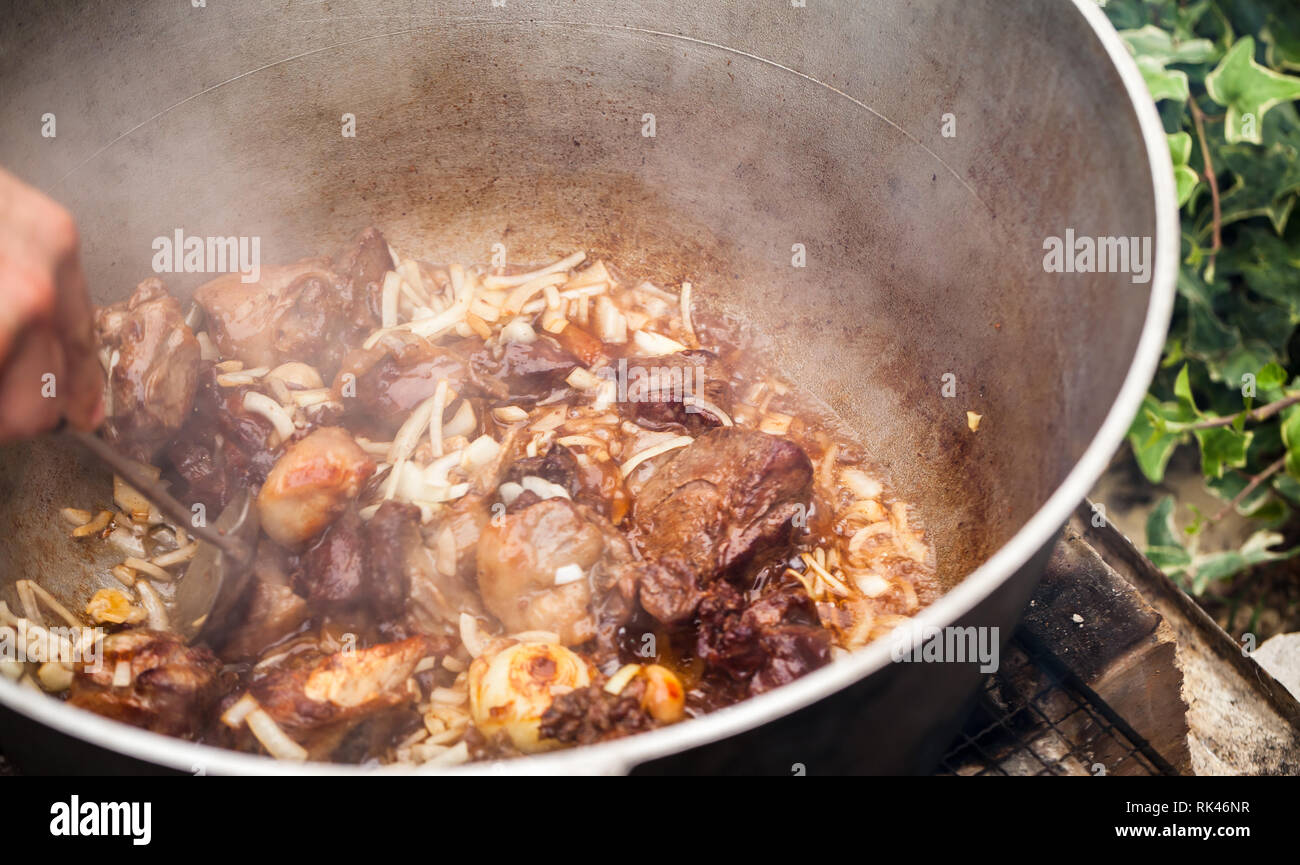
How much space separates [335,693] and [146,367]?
4.71ft

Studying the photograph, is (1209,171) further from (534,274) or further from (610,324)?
(534,274)

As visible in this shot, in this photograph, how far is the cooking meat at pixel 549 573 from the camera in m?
2.86

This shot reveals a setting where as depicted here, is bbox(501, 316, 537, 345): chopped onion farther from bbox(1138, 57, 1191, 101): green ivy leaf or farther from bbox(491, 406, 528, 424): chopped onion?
bbox(1138, 57, 1191, 101): green ivy leaf

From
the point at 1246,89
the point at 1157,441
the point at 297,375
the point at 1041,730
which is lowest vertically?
the point at 1041,730

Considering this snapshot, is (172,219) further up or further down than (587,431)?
further up

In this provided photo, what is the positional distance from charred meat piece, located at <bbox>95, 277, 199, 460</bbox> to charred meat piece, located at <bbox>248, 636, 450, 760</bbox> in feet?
3.55

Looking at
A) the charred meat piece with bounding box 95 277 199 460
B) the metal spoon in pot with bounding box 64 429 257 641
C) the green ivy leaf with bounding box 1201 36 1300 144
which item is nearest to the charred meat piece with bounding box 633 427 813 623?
the metal spoon in pot with bounding box 64 429 257 641

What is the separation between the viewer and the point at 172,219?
12.0 ft

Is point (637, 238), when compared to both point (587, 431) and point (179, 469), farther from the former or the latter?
point (179, 469)

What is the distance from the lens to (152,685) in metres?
2.55

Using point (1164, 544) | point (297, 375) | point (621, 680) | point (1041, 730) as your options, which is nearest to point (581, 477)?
point (621, 680)

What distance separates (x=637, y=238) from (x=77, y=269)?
264cm

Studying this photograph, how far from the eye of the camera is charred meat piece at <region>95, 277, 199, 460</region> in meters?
3.13
